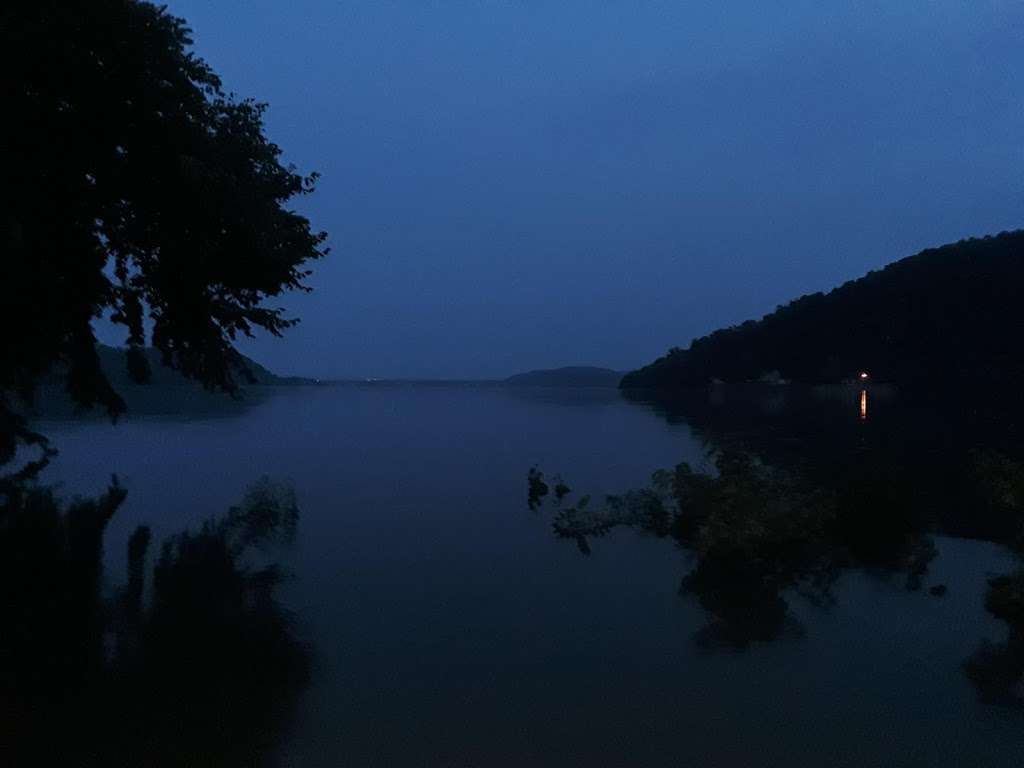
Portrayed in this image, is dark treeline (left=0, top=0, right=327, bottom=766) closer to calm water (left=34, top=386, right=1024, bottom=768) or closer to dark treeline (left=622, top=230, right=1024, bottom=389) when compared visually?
calm water (left=34, top=386, right=1024, bottom=768)

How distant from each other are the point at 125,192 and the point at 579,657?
10.6 m

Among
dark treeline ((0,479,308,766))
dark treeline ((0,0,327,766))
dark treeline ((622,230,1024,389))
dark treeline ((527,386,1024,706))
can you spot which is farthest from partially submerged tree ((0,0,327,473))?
dark treeline ((622,230,1024,389))

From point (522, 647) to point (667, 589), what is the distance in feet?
12.6

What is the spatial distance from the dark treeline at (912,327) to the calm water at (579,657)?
305ft

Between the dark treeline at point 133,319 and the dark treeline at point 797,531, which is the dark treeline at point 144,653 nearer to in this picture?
the dark treeline at point 133,319

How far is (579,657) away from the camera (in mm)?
10148

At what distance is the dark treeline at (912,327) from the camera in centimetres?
10188

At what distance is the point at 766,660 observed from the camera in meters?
10.1

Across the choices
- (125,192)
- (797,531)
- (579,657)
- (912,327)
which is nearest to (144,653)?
(579,657)

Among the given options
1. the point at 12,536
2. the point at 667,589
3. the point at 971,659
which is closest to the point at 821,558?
the point at 667,589

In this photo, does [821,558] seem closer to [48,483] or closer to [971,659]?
[971,659]

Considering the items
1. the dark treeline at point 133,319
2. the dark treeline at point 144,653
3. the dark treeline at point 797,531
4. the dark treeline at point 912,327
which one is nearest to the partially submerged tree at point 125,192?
the dark treeline at point 133,319

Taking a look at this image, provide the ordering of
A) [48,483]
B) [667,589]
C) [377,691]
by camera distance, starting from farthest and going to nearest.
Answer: [48,483]
[667,589]
[377,691]

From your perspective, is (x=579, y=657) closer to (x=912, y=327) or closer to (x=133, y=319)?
(x=133, y=319)
